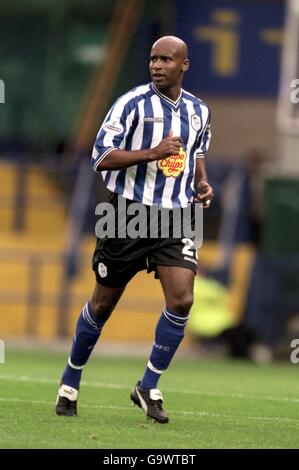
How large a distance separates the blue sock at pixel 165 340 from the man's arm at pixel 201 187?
77cm

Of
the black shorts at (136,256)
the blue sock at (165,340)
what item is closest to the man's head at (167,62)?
the black shorts at (136,256)

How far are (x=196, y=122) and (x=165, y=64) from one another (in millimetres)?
469

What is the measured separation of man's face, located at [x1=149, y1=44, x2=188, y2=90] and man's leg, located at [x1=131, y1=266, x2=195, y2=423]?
1.18 meters

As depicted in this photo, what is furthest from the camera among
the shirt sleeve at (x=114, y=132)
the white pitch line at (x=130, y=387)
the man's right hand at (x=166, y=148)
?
the white pitch line at (x=130, y=387)

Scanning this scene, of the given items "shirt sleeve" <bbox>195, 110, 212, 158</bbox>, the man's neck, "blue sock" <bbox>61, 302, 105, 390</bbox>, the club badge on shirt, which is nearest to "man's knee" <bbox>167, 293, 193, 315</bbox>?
"blue sock" <bbox>61, 302, 105, 390</bbox>

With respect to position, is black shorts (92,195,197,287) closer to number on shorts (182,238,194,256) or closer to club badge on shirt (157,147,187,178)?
number on shorts (182,238,194,256)

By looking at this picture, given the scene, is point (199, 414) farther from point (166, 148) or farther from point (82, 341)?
point (166, 148)

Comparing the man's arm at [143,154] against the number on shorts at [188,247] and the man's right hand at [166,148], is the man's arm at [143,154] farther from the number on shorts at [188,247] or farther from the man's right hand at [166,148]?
the number on shorts at [188,247]

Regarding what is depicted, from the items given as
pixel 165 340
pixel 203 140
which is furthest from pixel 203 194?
pixel 165 340

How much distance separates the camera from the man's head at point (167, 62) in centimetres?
964

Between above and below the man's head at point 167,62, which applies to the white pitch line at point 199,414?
below

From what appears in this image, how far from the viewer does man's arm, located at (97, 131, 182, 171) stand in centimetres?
934

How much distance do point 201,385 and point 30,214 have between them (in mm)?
11961

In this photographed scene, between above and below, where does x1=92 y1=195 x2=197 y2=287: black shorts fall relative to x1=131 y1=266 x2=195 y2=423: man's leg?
above
